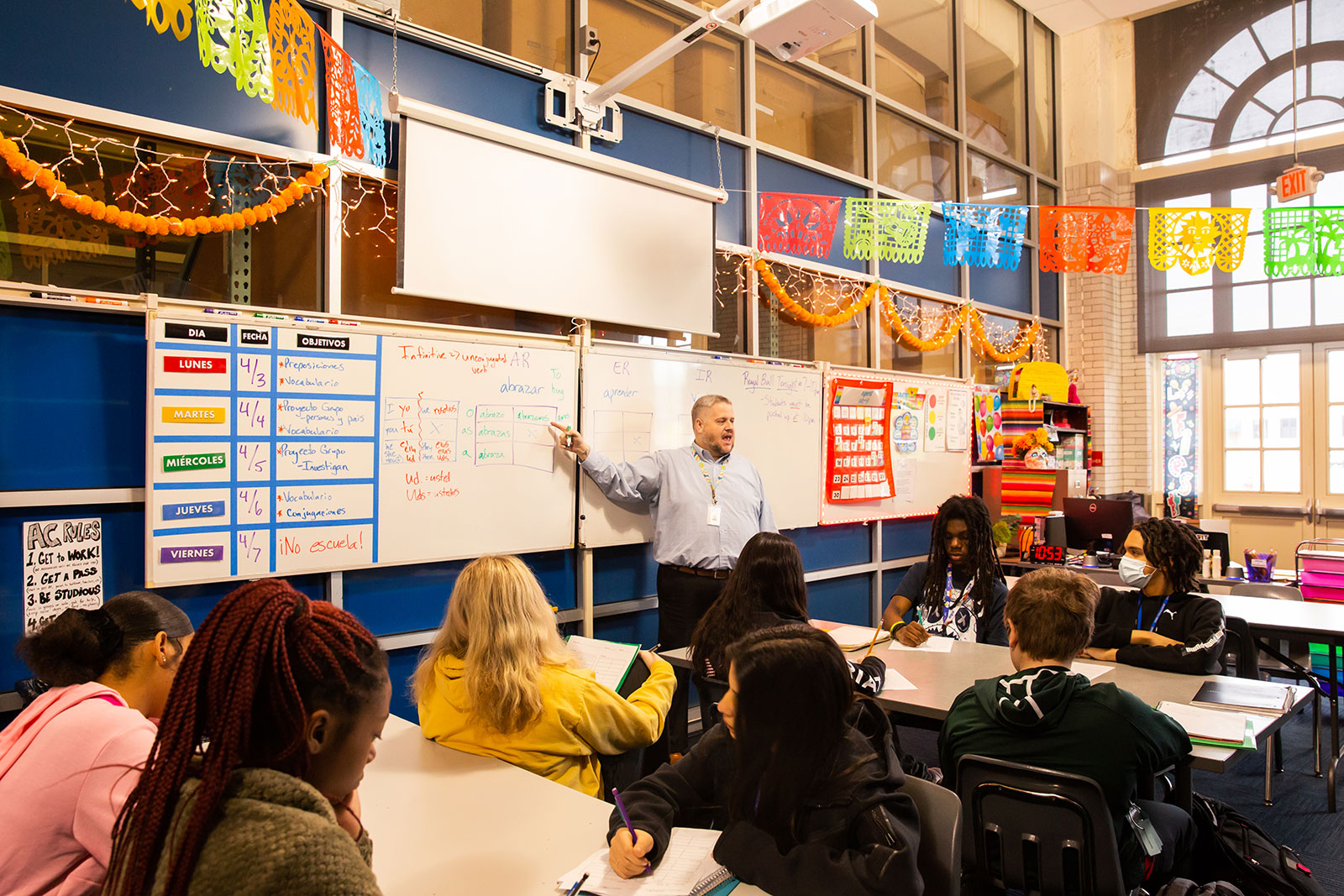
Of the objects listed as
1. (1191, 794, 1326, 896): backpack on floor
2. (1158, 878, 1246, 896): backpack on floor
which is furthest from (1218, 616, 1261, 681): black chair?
(1158, 878, 1246, 896): backpack on floor

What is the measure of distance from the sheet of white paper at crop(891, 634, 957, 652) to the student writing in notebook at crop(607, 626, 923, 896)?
1.86 meters

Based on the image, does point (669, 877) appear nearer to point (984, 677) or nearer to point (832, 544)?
point (984, 677)

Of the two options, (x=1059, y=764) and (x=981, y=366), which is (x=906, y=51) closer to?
(x=981, y=366)

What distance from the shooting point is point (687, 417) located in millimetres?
4188

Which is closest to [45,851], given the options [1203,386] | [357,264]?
[357,264]

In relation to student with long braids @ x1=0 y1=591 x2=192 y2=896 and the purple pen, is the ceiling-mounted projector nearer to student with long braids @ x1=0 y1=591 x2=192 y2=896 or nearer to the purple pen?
the purple pen

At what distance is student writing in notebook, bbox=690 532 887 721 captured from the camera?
259cm

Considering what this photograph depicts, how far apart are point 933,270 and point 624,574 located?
3.52 meters

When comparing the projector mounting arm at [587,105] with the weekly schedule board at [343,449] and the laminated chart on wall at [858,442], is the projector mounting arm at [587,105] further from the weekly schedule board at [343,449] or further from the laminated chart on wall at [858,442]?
the laminated chart on wall at [858,442]

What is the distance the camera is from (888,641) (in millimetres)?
3273

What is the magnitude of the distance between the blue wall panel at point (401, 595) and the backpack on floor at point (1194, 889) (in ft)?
8.31

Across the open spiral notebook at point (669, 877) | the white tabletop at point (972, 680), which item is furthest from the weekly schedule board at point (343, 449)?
the open spiral notebook at point (669, 877)

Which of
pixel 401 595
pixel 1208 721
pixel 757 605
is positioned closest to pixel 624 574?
pixel 401 595

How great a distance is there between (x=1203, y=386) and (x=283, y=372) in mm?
7566
